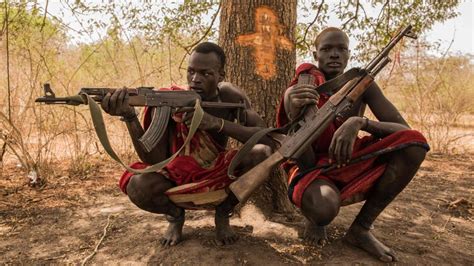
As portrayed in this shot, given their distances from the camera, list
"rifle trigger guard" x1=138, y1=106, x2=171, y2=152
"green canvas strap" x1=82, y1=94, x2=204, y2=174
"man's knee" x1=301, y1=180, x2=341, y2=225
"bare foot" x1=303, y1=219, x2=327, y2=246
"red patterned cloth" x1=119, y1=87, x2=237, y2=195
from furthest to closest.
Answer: "bare foot" x1=303, y1=219, x2=327, y2=246 < "red patterned cloth" x1=119, y1=87, x2=237, y2=195 < "rifle trigger guard" x1=138, y1=106, x2=171, y2=152 < "man's knee" x1=301, y1=180, x2=341, y2=225 < "green canvas strap" x1=82, y1=94, x2=204, y2=174

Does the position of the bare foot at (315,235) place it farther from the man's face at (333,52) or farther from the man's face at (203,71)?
the man's face at (203,71)

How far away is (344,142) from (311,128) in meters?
0.22

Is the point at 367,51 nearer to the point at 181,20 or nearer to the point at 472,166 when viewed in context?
the point at 472,166

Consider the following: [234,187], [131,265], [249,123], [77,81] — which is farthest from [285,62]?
[77,81]

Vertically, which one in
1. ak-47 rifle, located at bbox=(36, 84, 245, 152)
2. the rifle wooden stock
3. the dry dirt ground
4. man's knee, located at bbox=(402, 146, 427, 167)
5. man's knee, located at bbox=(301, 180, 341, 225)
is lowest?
the dry dirt ground

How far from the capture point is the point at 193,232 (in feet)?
9.28

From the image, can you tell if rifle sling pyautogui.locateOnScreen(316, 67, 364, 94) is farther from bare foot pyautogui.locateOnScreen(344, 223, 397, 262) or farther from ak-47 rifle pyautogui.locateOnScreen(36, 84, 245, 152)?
bare foot pyautogui.locateOnScreen(344, 223, 397, 262)

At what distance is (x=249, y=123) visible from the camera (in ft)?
8.84

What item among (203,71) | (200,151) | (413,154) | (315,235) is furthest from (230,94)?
(413,154)

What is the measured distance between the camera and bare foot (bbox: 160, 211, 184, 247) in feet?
8.57

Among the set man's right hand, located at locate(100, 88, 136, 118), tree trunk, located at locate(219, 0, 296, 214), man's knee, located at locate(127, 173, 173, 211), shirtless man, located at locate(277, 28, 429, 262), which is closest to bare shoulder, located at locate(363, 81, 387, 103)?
shirtless man, located at locate(277, 28, 429, 262)

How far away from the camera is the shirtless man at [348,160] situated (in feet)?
7.80

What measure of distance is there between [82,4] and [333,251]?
4295 mm

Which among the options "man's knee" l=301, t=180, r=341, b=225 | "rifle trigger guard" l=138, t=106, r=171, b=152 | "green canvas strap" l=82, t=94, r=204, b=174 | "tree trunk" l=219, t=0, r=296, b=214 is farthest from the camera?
"tree trunk" l=219, t=0, r=296, b=214
